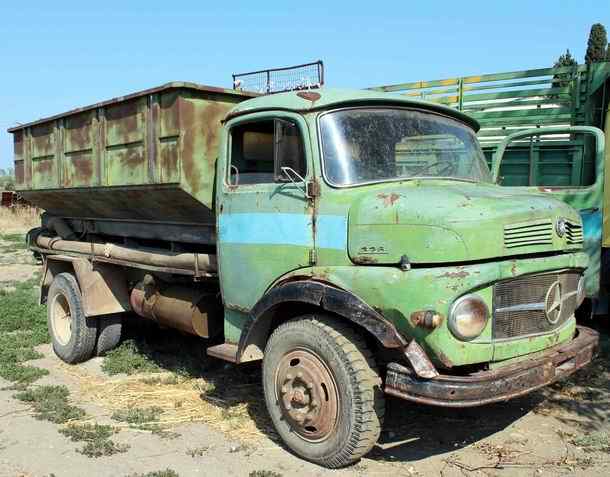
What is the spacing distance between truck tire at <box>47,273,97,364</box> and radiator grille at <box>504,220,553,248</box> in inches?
189

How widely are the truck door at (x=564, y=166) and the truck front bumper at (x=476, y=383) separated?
249 centimetres

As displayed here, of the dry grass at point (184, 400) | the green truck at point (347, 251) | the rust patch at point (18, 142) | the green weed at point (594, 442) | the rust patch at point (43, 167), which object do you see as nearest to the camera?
the green truck at point (347, 251)

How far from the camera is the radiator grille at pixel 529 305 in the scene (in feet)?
12.1

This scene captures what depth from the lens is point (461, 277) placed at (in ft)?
11.5

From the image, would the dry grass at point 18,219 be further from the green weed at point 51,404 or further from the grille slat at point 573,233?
the grille slat at point 573,233

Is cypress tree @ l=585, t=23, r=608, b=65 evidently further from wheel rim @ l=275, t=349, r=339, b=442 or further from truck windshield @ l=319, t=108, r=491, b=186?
wheel rim @ l=275, t=349, r=339, b=442

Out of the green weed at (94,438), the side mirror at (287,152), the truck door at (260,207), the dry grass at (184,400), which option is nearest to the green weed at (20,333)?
the dry grass at (184,400)

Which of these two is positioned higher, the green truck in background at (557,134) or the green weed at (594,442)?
the green truck in background at (557,134)

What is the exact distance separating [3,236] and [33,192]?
17.2m

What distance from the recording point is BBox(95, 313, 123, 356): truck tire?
6.97 metres

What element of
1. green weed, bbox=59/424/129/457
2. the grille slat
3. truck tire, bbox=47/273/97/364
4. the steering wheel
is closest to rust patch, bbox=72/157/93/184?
truck tire, bbox=47/273/97/364

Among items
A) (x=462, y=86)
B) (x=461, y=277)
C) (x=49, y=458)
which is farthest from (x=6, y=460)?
(x=462, y=86)

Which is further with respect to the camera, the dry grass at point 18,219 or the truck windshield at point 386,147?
the dry grass at point 18,219

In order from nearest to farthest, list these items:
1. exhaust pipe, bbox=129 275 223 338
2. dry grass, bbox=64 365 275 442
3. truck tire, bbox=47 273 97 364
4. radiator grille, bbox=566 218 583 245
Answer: radiator grille, bbox=566 218 583 245 → dry grass, bbox=64 365 275 442 → exhaust pipe, bbox=129 275 223 338 → truck tire, bbox=47 273 97 364
